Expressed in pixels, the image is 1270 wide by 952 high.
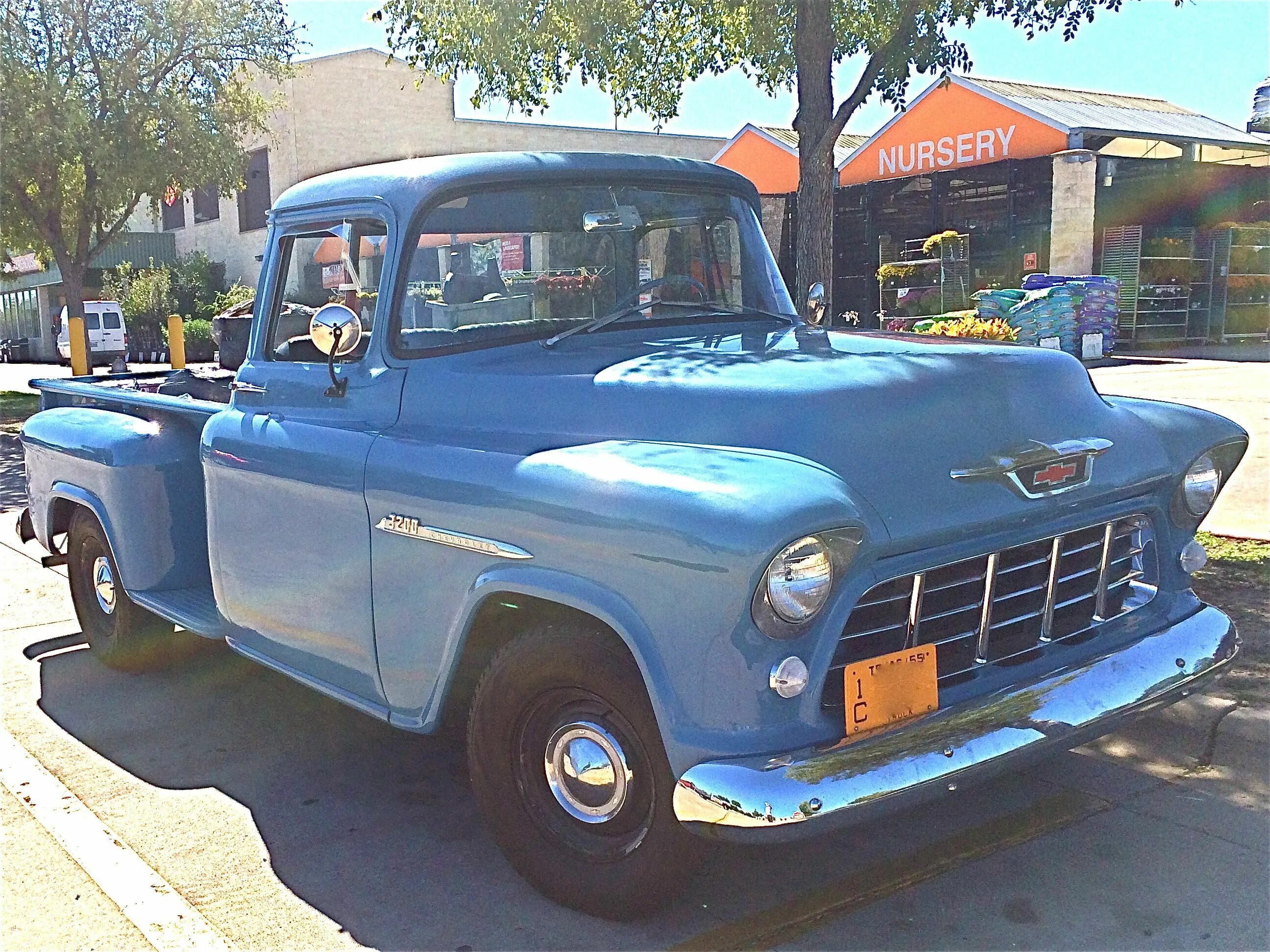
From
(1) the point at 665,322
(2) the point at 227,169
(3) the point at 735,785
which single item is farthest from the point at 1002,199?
(3) the point at 735,785

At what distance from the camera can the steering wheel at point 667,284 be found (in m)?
3.90

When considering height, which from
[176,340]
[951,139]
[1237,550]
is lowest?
[1237,550]

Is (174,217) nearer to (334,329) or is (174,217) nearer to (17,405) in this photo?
(17,405)

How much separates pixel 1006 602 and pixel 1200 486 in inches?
36.2

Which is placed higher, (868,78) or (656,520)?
(868,78)

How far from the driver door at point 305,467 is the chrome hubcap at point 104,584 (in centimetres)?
119

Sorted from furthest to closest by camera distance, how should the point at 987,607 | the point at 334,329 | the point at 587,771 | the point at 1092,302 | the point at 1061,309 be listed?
Answer: 1. the point at 1092,302
2. the point at 1061,309
3. the point at 334,329
4. the point at 987,607
5. the point at 587,771

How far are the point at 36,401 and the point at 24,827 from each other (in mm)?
16631

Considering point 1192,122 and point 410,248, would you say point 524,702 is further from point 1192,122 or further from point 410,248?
point 1192,122

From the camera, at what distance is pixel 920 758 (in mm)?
2584

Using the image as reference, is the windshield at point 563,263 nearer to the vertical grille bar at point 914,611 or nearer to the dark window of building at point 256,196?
the vertical grille bar at point 914,611

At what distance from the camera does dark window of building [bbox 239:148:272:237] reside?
3381cm

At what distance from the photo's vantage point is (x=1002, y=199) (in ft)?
81.1

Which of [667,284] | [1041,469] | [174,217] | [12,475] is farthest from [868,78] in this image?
[174,217]
